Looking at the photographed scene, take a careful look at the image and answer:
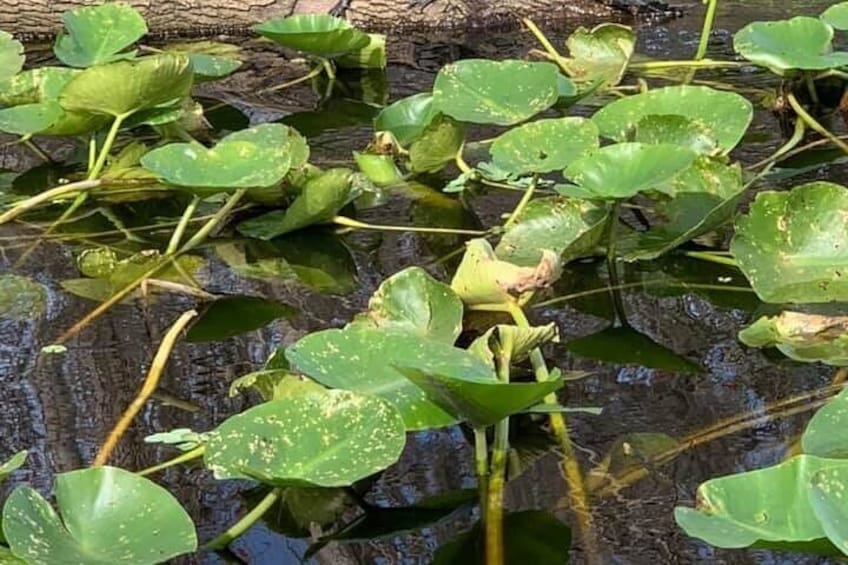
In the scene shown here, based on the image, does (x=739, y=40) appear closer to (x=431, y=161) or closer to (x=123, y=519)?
(x=431, y=161)

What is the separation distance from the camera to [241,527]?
1.06m

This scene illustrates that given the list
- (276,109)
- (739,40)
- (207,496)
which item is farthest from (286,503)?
(276,109)

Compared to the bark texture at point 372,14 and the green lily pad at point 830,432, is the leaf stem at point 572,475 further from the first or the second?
the bark texture at point 372,14

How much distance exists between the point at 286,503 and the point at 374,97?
1.49 m

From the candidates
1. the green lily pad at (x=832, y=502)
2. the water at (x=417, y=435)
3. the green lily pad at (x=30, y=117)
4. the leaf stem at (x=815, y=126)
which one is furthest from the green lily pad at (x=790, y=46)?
the green lily pad at (x=832, y=502)

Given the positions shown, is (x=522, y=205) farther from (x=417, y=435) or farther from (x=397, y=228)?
(x=417, y=435)

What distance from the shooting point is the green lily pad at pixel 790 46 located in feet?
6.69

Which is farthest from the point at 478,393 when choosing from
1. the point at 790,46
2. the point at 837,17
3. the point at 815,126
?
the point at 837,17

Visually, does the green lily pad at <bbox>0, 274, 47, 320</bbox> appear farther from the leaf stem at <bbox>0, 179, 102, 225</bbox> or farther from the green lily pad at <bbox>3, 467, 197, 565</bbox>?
the green lily pad at <bbox>3, 467, 197, 565</bbox>

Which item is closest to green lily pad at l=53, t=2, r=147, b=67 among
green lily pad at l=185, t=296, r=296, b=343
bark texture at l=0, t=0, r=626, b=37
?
green lily pad at l=185, t=296, r=296, b=343

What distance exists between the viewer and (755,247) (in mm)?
1499

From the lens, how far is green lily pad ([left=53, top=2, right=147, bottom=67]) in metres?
2.11

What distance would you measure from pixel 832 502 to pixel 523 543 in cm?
29

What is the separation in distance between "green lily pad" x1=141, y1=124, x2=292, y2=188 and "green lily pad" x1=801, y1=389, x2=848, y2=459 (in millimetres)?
736
